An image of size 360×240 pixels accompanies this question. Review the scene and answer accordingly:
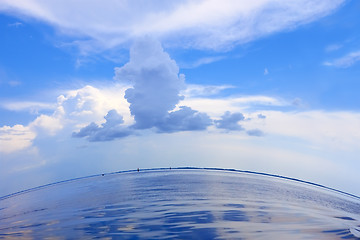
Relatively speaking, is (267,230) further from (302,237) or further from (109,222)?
(109,222)

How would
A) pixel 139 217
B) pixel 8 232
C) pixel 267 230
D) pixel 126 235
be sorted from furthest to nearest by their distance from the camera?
pixel 139 217
pixel 8 232
pixel 267 230
pixel 126 235

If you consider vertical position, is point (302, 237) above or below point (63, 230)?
below

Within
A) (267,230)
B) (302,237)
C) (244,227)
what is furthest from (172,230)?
(302,237)

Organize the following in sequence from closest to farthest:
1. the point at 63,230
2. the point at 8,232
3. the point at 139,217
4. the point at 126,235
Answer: the point at 126,235 < the point at 63,230 < the point at 8,232 < the point at 139,217

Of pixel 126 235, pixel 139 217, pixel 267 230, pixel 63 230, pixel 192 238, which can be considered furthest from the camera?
pixel 139 217

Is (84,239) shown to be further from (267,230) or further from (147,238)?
(267,230)

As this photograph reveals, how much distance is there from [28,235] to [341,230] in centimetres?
4885

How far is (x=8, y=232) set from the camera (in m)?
37.7

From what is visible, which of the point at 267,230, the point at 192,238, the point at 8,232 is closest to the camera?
the point at 192,238

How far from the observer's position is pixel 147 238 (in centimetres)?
2864

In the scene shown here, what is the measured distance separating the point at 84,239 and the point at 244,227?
75.2 ft

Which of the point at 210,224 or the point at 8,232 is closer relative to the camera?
the point at 210,224

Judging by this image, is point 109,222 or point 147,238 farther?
point 109,222

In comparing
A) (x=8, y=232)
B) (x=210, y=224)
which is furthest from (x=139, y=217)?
(x=8, y=232)
